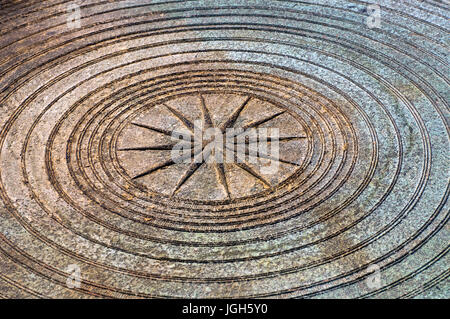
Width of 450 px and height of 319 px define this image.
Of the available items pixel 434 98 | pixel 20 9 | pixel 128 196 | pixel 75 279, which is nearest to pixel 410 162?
pixel 434 98

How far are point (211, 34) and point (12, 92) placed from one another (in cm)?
334

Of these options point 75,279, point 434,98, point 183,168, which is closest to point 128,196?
point 183,168

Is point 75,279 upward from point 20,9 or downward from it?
downward

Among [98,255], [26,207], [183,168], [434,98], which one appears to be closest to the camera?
[98,255]

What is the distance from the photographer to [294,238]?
7.73 meters

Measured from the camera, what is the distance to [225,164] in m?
8.86

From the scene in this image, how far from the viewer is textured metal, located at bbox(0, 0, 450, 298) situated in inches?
290

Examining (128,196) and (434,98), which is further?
(434,98)

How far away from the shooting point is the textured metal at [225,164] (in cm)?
736

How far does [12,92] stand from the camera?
10.0 meters
